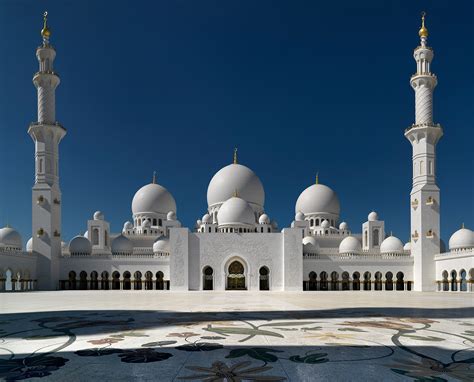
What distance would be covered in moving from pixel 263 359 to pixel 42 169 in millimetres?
37448

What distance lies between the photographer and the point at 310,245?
42656 millimetres

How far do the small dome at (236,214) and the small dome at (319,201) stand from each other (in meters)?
13.7

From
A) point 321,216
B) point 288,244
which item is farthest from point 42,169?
point 321,216

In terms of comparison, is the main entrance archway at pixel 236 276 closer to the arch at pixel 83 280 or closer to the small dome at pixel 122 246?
the small dome at pixel 122 246

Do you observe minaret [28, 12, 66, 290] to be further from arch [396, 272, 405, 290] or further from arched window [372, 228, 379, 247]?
arched window [372, 228, 379, 247]

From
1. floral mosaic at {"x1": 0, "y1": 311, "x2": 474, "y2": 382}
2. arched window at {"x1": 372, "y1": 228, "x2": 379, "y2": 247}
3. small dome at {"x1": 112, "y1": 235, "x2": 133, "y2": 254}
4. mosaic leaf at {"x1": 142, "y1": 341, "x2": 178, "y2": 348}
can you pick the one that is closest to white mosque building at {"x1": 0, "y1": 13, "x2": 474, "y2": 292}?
small dome at {"x1": 112, "y1": 235, "x2": 133, "y2": 254}

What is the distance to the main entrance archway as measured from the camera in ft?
125

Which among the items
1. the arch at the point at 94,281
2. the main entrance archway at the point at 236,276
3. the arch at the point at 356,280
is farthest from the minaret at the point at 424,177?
the arch at the point at 94,281

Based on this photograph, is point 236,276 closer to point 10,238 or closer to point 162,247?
point 162,247

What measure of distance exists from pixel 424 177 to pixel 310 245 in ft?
43.0

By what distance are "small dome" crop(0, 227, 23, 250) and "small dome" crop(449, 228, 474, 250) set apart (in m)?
43.8

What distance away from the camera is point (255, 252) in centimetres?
3791

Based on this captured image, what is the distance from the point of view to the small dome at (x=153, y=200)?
52.0m

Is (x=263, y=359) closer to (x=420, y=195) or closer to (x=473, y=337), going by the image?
(x=473, y=337)
